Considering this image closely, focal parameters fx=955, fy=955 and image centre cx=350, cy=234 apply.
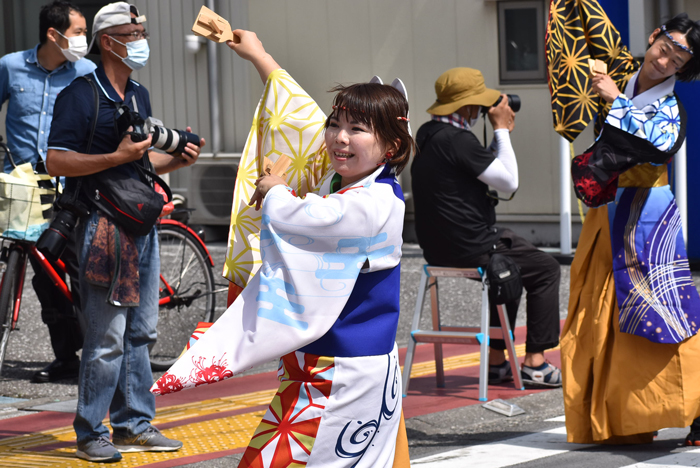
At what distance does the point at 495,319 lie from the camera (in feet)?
18.6

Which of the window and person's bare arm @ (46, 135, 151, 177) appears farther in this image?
the window

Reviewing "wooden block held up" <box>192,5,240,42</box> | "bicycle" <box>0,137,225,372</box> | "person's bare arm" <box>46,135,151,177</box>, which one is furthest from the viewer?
"bicycle" <box>0,137,225,372</box>

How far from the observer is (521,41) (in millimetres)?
9977

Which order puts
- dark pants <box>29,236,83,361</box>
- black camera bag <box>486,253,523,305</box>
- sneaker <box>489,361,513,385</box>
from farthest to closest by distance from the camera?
dark pants <box>29,236,83,361</box>
sneaker <box>489,361,513,385</box>
black camera bag <box>486,253,523,305</box>

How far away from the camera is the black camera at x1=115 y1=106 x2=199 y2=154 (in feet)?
13.4

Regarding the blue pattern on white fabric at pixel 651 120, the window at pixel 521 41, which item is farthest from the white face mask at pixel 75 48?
the window at pixel 521 41

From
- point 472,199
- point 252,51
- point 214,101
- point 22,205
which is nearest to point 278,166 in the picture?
point 252,51

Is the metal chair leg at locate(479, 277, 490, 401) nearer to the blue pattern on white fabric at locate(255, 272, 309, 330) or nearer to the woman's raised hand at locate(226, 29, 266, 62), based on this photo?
the woman's raised hand at locate(226, 29, 266, 62)

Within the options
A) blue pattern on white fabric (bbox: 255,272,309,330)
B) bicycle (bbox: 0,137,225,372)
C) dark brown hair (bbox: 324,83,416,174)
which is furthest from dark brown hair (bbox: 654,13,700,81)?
bicycle (bbox: 0,137,225,372)

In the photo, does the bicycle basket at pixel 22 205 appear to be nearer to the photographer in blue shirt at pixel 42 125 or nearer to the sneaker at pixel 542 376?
the photographer in blue shirt at pixel 42 125

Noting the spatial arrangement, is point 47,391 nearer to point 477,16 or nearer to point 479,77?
point 479,77

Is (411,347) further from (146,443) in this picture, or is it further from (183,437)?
(146,443)

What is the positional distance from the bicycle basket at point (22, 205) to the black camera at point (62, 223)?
592mm

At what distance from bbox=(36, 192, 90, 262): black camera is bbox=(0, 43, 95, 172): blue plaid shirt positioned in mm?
1411
